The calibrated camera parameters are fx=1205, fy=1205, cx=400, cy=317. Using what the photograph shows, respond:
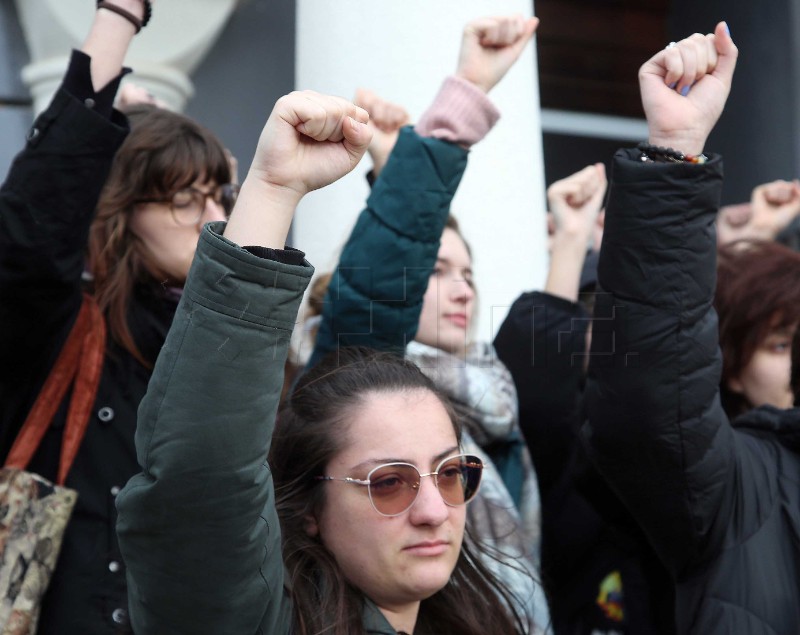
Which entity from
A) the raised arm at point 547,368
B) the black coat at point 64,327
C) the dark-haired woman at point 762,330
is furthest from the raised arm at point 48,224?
the dark-haired woman at point 762,330

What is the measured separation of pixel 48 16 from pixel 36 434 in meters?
2.60

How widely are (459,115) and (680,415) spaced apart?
2.43ft

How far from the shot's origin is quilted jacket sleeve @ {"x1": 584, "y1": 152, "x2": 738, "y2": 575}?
191 centimetres

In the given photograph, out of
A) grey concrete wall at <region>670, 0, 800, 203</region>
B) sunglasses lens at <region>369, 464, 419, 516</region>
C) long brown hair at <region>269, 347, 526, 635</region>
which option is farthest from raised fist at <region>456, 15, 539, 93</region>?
grey concrete wall at <region>670, 0, 800, 203</region>

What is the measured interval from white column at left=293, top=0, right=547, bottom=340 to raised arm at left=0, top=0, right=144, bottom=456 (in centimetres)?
169

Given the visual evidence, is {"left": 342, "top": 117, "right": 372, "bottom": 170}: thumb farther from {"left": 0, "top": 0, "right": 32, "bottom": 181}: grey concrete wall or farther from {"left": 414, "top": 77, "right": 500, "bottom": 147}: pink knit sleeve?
{"left": 0, "top": 0, "right": 32, "bottom": 181}: grey concrete wall

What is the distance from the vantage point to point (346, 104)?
1480mm

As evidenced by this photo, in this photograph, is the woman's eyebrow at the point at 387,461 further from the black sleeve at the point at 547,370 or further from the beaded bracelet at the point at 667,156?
the black sleeve at the point at 547,370

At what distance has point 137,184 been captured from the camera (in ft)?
7.81

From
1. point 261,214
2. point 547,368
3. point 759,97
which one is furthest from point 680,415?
point 759,97

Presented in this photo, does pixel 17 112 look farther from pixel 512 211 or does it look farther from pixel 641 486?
pixel 641 486

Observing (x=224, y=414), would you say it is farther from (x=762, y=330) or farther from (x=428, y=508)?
(x=762, y=330)

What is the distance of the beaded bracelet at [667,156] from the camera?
1.95 m

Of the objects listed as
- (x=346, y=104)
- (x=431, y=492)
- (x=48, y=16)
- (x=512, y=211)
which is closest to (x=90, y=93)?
(x=346, y=104)
